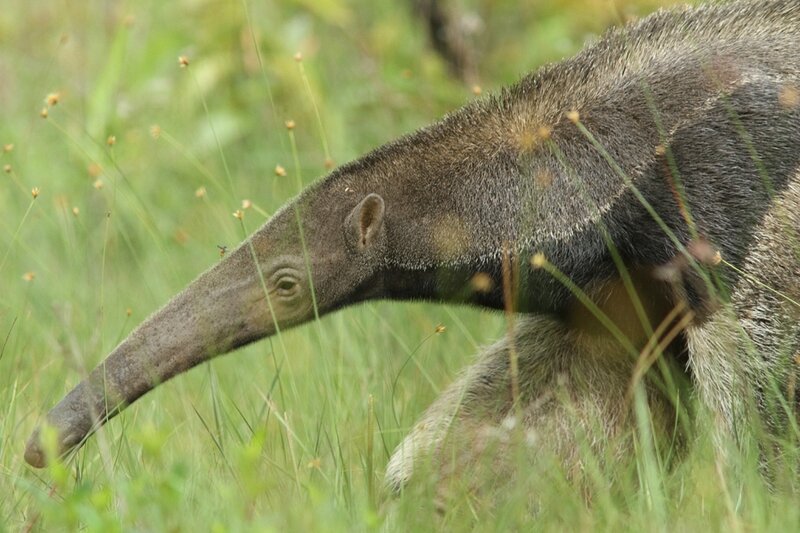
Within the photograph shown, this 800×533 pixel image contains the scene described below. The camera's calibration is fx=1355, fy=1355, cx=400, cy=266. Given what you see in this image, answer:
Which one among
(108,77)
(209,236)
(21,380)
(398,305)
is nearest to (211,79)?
(108,77)

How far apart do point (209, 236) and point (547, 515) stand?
3.79 metres

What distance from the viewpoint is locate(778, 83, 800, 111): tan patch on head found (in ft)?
14.4

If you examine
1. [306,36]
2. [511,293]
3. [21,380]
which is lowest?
[511,293]

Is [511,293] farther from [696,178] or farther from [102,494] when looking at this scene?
[102,494]

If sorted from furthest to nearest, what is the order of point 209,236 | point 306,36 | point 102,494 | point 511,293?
point 306,36 < point 209,236 < point 511,293 < point 102,494

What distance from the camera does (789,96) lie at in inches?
172

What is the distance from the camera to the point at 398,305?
21.2ft

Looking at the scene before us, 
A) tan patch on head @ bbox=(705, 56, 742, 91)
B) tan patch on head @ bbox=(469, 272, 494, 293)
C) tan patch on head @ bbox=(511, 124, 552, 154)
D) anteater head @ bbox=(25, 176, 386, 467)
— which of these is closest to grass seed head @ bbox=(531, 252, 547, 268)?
tan patch on head @ bbox=(469, 272, 494, 293)

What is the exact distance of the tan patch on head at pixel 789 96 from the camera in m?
4.38

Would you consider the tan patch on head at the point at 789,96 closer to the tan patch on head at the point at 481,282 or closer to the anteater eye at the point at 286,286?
the tan patch on head at the point at 481,282

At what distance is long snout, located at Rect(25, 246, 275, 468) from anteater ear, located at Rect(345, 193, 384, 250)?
37 centimetres

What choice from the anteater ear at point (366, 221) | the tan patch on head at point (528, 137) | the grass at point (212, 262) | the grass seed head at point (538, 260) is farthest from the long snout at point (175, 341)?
the tan patch on head at point (528, 137)

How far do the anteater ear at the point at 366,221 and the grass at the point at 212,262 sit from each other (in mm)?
456

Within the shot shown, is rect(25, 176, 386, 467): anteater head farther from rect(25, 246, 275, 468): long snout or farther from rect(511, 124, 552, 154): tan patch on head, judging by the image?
rect(511, 124, 552, 154): tan patch on head
